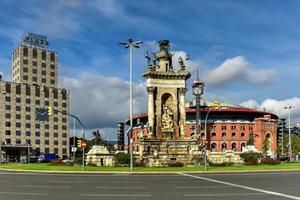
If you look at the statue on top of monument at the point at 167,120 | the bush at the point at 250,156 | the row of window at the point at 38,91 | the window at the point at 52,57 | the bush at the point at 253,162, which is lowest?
the bush at the point at 253,162

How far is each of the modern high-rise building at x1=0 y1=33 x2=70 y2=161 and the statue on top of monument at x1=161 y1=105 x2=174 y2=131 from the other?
76.2m

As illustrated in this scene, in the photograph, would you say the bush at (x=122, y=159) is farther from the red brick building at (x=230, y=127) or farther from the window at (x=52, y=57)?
the window at (x=52, y=57)

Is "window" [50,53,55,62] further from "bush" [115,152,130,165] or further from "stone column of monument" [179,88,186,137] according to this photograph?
"bush" [115,152,130,165]

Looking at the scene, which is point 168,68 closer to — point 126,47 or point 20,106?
point 126,47

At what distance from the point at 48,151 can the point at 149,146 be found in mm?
89257

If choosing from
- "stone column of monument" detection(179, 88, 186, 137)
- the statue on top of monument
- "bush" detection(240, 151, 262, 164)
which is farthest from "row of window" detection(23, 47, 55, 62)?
"bush" detection(240, 151, 262, 164)

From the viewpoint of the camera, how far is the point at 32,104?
13812 cm

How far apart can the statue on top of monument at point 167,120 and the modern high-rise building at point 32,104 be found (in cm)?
7622

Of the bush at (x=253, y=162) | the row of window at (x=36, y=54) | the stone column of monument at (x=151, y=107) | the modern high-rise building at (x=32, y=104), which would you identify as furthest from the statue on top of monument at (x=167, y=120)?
the row of window at (x=36, y=54)

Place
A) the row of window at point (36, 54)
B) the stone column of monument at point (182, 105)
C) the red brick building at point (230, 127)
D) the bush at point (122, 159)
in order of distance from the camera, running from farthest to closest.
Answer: the red brick building at point (230, 127) < the row of window at point (36, 54) < the stone column of monument at point (182, 105) < the bush at point (122, 159)

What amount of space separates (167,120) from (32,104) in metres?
91.4

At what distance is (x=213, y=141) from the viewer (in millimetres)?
148125

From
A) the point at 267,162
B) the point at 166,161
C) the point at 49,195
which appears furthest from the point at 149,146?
the point at 49,195

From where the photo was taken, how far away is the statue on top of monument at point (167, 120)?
55244 mm
